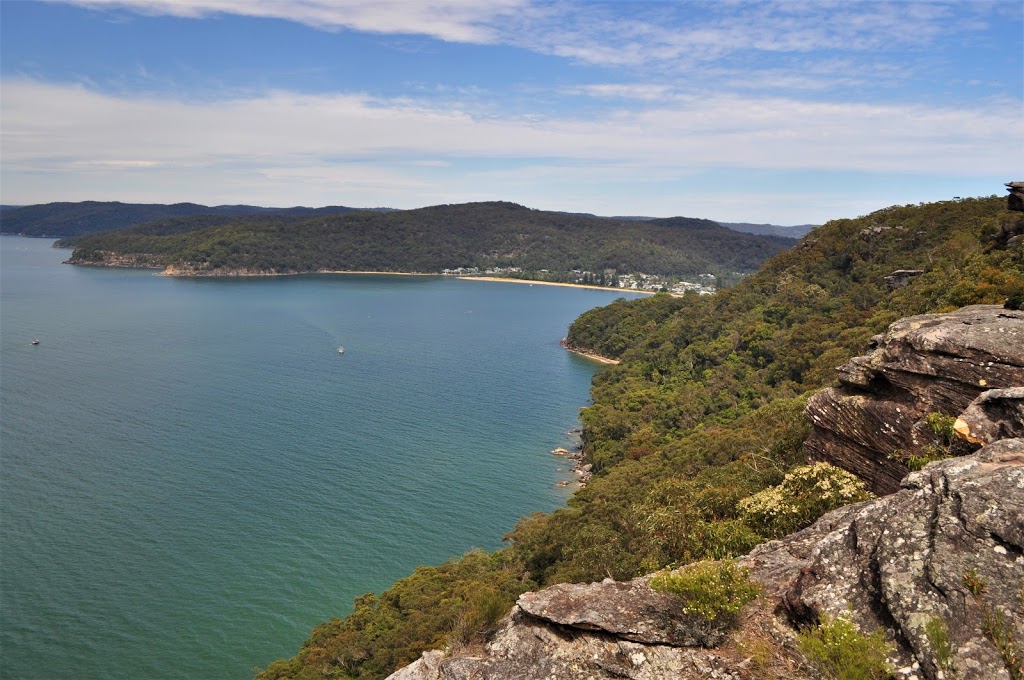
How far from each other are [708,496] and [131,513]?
4011 centimetres

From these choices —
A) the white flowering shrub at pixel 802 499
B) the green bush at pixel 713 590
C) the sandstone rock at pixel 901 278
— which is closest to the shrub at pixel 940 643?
the green bush at pixel 713 590

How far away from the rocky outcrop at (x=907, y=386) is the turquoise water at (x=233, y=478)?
28.1 metres

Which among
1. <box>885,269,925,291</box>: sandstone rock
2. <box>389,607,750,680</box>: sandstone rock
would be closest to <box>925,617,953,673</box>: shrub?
<box>389,607,750,680</box>: sandstone rock

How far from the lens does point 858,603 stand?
1049cm

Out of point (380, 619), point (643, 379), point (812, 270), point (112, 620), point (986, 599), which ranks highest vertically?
point (812, 270)

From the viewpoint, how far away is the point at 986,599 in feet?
30.5

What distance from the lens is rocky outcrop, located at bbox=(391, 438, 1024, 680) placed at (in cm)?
934

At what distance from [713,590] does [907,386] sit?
29.1 feet

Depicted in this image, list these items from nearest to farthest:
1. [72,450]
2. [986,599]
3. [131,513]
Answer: [986,599] < [131,513] < [72,450]

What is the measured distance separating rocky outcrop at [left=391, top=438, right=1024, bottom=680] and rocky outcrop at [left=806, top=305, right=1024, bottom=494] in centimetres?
358

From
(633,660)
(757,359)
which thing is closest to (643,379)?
(757,359)

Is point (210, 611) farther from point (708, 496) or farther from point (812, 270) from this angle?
point (812, 270)

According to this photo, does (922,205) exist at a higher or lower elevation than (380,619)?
higher

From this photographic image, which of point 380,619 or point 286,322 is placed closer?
point 380,619
